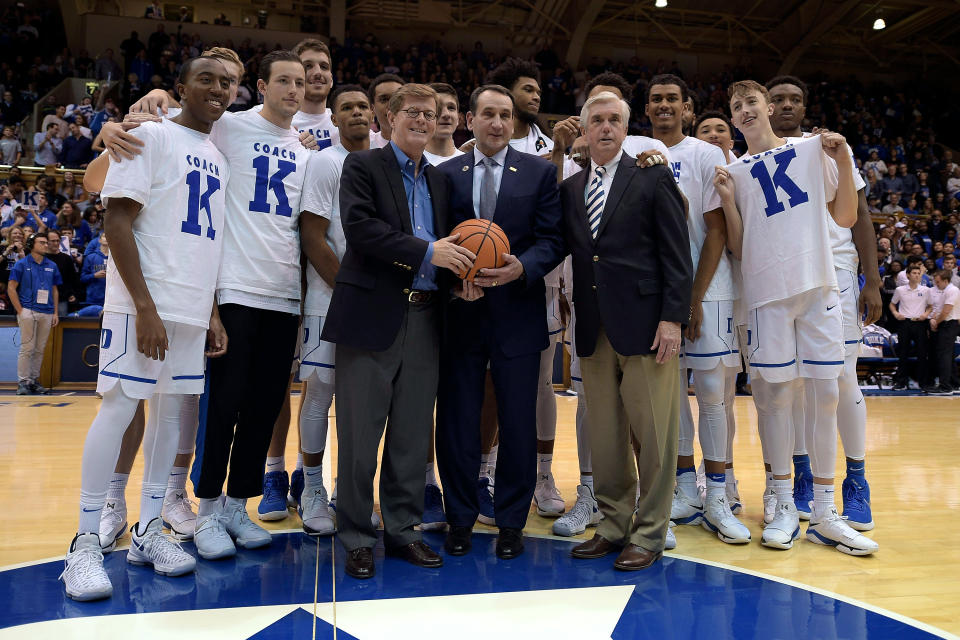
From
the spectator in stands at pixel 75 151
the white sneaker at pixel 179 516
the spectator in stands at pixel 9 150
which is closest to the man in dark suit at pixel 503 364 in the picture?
the white sneaker at pixel 179 516

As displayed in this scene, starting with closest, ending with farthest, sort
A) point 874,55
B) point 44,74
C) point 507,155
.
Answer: point 507,155
point 44,74
point 874,55

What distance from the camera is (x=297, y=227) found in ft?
11.1

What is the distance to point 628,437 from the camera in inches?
127

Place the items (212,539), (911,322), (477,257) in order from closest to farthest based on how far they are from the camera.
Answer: (477,257) < (212,539) < (911,322)

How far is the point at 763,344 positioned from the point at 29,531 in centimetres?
370

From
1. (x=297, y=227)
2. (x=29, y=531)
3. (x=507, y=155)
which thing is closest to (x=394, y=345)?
(x=297, y=227)

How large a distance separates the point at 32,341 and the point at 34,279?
80cm

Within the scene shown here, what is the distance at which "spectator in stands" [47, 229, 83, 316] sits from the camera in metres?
9.05

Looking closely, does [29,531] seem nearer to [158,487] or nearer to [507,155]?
[158,487]

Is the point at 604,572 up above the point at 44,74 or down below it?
below

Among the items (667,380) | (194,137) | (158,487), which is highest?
(194,137)

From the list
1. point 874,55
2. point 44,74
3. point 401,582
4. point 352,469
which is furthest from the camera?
point 874,55

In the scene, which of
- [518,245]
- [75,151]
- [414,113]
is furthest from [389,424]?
[75,151]

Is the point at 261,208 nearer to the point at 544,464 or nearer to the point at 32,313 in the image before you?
the point at 544,464
